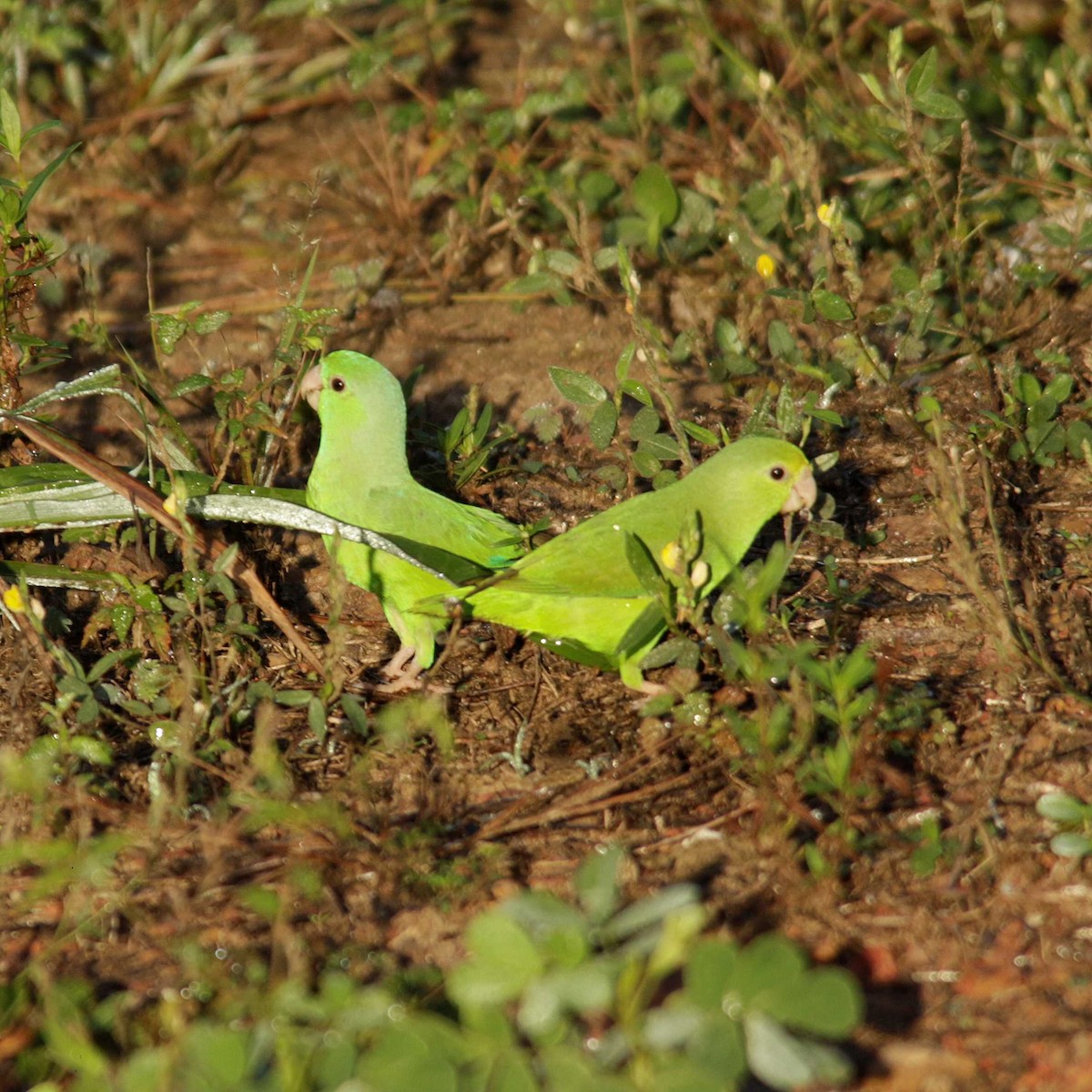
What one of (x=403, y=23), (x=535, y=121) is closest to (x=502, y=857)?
(x=535, y=121)

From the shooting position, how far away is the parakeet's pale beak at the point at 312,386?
403 cm

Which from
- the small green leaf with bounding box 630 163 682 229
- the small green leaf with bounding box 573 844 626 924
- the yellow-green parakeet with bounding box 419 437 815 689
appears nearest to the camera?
the small green leaf with bounding box 573 844 626 924

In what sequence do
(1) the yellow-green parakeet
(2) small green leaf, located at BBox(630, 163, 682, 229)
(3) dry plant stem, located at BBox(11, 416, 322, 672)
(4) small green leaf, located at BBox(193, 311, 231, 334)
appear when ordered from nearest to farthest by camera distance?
1. (1) the yellow-green parakeet
2. (3) dry plant stem, located at BBox(11, 416, 322, 672)
3. (4) small green leaf, located at BBox(193, 311, 231, 334)
4. (2) small green leaf, located at BBox(630, 163, 682, 229)

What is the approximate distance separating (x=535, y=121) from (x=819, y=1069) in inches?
179

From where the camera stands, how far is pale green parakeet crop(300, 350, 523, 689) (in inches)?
146

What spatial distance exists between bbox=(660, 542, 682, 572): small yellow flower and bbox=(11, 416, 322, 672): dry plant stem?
42.6 inches

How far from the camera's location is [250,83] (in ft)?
20.5

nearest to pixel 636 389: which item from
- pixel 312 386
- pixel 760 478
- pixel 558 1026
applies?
pixel 760 478

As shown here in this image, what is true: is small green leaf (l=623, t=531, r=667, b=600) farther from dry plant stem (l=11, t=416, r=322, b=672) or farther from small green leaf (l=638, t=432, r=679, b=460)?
dry plant stem (l=11, t=416, r=322, b=672)

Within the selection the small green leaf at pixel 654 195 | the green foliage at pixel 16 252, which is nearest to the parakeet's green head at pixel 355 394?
the green foliage at pixel 16 252

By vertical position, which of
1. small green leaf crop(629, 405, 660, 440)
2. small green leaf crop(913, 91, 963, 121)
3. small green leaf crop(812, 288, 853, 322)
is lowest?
small green leaf crop(629, 405, 660, 440)

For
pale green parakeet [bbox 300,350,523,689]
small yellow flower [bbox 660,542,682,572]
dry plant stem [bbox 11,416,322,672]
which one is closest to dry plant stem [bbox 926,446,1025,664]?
small yellow flower [bbox 660,542,682,572]

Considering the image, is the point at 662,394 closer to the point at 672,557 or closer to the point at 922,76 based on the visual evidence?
the point at 672,557

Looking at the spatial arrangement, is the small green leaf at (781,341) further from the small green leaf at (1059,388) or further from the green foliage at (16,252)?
the green foliage at (16,252)
